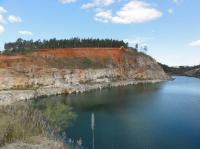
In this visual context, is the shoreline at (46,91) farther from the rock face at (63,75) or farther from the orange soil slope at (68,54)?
the orange soil slope at (68,54)

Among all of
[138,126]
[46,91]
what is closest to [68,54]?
[46,91]

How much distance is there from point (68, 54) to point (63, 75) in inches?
726

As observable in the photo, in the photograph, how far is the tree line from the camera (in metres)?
102

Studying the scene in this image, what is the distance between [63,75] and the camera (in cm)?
8262

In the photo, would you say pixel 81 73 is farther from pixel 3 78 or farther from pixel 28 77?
pixel 3 78

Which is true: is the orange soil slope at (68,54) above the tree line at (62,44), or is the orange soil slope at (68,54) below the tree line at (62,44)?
below

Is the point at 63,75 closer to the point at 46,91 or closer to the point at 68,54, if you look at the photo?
the point at 46,91

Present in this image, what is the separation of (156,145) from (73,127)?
10663 mm

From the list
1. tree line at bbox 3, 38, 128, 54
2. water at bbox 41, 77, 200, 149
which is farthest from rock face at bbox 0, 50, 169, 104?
water at bbox 41, 77, 200, 149

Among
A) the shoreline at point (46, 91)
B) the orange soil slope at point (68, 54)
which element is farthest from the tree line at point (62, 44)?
the shoreline at point (46, 91)

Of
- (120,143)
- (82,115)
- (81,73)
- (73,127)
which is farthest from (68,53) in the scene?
(120,143)

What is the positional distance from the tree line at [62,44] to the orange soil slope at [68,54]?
9.34 meters

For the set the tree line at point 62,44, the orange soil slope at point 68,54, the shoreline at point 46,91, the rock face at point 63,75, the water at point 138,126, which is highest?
the tree line at point 62,44

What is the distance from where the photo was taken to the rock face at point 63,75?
67.6 m
